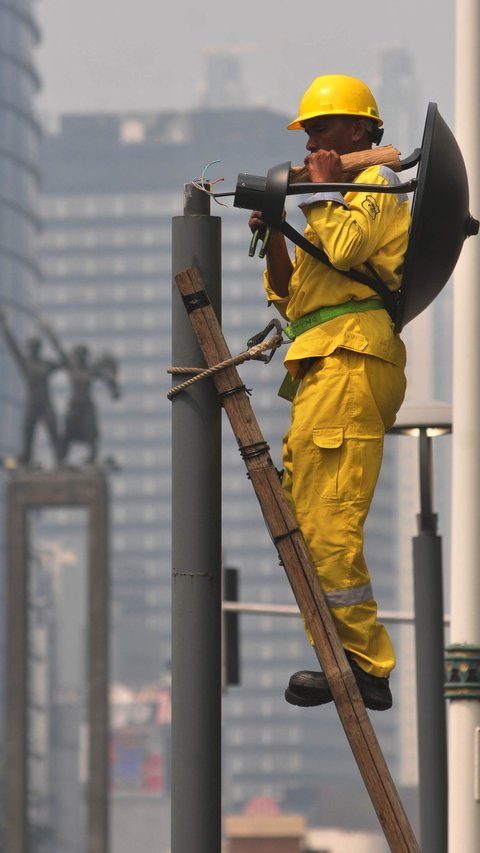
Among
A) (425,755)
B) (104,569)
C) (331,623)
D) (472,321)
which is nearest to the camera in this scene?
(331,623)

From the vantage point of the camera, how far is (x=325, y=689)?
5.41 m

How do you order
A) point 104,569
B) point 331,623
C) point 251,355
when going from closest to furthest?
point 331,623 → point 251,355 → point 104,569

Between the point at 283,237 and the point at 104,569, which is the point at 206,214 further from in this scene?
the point at 104,569

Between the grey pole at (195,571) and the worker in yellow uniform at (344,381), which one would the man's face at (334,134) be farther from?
the grey pole at (195,571)

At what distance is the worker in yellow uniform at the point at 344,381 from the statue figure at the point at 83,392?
53.4m

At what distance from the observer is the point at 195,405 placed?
5.50 m

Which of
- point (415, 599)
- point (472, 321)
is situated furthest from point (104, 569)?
point (472, 321)

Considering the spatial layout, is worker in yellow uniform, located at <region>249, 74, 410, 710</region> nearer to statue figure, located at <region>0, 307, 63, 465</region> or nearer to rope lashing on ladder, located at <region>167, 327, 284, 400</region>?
rope lashing on ladder, located at <region>167, 327, 284, 400</region>

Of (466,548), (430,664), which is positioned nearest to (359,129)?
(466,548)

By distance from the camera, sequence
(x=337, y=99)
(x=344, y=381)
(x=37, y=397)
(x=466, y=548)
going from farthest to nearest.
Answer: (x=37, y=397)
(x=466, y=548)
(x=337, y=99)
(x=344, y=381)

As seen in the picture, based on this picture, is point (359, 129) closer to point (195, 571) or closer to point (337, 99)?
point (337, 99)

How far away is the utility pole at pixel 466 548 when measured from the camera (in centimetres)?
1029

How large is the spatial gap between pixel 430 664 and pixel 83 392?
167 ft

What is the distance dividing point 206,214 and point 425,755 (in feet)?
29.1
